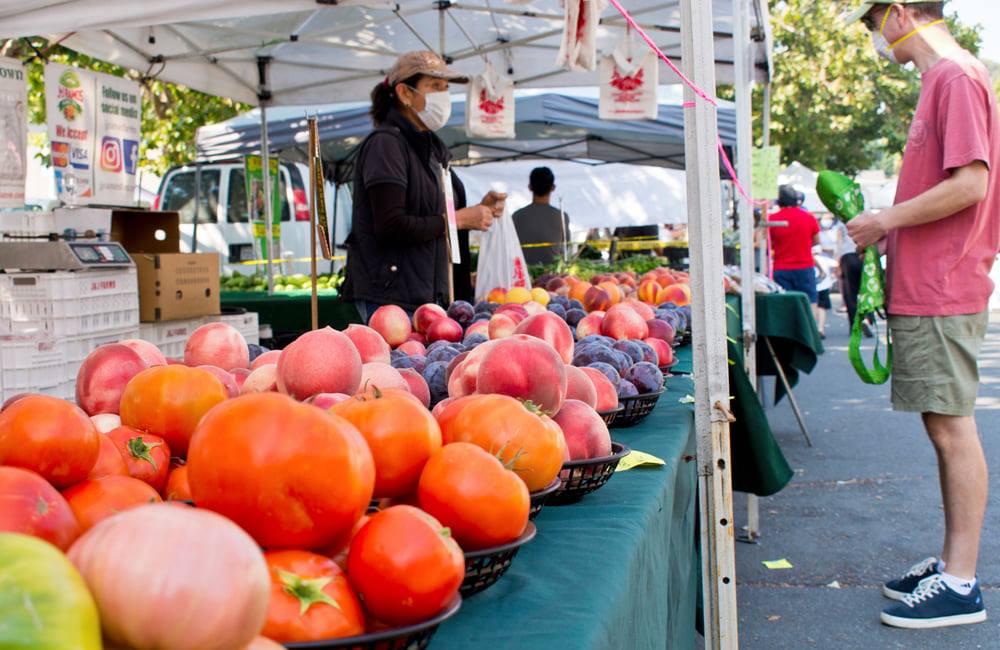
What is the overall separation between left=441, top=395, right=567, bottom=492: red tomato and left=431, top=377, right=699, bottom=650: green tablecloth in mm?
117

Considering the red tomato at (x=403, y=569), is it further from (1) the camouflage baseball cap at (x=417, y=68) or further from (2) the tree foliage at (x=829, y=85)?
(2) the tree foliage at (x=829, y=85)

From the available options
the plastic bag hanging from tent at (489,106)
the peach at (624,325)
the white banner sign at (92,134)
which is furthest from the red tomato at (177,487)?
the plastic bag hanging from tent at (489,106)

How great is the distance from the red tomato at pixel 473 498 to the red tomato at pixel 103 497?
0.34 metres

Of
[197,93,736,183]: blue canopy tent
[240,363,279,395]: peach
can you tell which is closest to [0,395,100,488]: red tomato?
[240,363,279,395]: peach

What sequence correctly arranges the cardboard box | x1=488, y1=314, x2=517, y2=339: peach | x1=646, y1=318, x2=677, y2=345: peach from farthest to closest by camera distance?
the cardboard box
x1=646, y1=318, x2=677, y2=345: peach
x1=488, y1=314, x2=517, y2=339: peach

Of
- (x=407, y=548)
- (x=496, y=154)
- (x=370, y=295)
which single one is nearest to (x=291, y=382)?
(x=407, y=548)

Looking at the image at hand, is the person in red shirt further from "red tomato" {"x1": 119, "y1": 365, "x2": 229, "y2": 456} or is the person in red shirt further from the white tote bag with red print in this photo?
"red tomato" {"x1": 119, "y1": 365, "x2": 229, "y2": 456}

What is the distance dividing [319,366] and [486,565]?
23.9 inches

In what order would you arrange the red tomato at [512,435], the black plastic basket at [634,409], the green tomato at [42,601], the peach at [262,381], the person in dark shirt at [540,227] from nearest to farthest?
the green tomato at [42,601] < the red tomato at [512,435] < the peach at [262,381] < the black plastic basket at [634,409] < the person in dark shirt at [540,227]

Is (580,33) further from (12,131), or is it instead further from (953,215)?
(12,131)

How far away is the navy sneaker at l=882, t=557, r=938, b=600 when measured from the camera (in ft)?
12.7

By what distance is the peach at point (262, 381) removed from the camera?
1.81 m

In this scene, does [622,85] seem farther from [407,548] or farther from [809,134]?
[809,134]

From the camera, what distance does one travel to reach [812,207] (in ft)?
110
